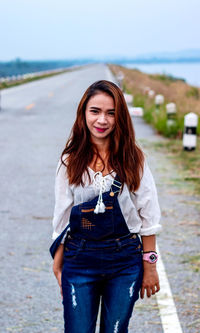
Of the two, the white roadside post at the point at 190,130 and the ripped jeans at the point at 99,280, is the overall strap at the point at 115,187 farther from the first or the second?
the white roadside post at the point at 190,130

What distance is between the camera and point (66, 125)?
1428 centimetres

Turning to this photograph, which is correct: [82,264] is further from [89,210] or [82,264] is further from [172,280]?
[172,280]

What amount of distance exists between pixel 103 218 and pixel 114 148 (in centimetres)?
34

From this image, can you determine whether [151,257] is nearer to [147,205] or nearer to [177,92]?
[147,205]

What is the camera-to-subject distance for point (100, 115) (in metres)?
2.42

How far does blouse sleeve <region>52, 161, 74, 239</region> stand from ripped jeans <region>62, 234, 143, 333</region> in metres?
0.11

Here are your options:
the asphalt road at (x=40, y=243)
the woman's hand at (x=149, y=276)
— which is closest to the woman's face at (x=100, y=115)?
the woman's hand at (x=149, y=276)

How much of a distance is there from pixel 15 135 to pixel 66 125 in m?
2.05

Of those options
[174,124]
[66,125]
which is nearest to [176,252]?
[174,124]

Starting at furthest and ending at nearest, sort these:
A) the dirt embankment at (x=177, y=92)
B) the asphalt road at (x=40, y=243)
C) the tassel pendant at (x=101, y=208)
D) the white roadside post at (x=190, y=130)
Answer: the dirt embankment at (x=177, y=92) < the white roadside post at (x=190, y=130) < the asphalt road at (x=40, y=243) < the tassel pendant at (x=101, y=208)

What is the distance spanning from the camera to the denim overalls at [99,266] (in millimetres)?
2332

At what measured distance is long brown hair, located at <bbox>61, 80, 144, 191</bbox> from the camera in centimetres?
239

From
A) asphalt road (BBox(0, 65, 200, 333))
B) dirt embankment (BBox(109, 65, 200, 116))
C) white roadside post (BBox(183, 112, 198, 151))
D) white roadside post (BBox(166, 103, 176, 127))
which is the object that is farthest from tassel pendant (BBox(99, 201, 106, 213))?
dirt embankment (BBox(109, 65, 200, 116))

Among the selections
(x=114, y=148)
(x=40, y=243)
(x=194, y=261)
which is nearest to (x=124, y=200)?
(x=114, y=148)
